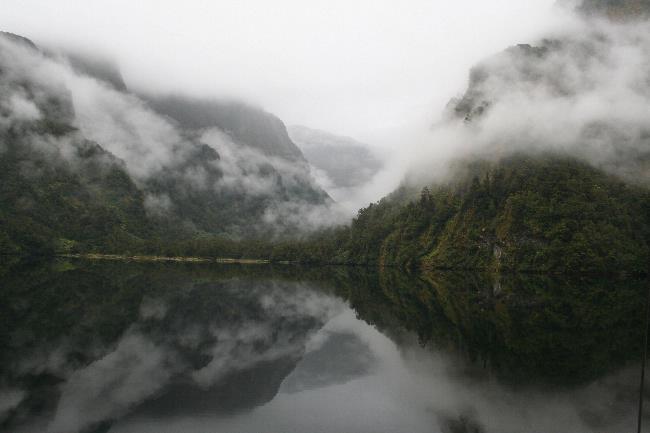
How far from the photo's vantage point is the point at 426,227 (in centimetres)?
17662

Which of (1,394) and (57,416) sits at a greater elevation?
(57,416)

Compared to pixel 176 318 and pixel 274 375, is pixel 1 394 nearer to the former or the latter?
pixel 274 375

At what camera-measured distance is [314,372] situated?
2066 centimetres

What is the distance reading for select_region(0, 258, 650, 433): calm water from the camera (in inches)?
570

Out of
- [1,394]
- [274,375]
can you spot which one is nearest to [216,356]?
[274,375]

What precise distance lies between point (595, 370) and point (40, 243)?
210994 mm

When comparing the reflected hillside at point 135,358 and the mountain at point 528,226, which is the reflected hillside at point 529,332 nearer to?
the reflected hillside at point 135,358

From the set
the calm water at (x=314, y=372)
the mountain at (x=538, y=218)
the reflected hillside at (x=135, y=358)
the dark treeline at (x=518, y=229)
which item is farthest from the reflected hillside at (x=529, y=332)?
the mountain at (x=538, y=218)

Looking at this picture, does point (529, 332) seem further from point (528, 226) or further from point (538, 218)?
point (538, 218)

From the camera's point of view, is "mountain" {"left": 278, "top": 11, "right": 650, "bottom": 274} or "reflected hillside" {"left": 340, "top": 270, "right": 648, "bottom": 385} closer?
"reflected hillside" {"left": 340, "top": 270, "right": 648, "bottom": 385}

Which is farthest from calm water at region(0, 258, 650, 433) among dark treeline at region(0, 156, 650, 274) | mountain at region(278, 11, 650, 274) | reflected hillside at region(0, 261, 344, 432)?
mountain at region(278, 11, 650, 274)

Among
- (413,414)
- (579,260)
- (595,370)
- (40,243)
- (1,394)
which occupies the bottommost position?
(40,243)

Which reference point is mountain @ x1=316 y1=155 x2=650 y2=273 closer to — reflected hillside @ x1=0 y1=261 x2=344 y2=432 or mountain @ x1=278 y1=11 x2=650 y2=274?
mountain @ x1=278 y1=11 x2=650 y2=274

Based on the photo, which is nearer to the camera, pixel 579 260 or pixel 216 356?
pixel 216 356
